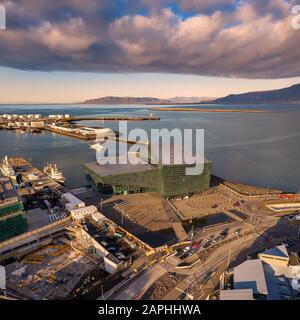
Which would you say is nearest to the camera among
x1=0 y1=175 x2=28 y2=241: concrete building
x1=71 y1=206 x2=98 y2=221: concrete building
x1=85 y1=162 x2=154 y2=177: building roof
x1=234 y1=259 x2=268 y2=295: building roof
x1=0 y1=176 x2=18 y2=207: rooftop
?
x1=234 y1=259 x2=268 y2=295: building roof

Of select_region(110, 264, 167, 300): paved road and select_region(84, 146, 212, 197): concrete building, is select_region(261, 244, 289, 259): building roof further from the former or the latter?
select_region(84, 146, 212, 197): concrete building

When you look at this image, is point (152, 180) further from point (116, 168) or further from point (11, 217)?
point (11, 217)

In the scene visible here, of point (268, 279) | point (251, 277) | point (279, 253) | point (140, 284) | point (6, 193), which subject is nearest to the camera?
point (251, 277)

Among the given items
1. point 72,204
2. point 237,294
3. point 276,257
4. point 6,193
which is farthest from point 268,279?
point 6,193

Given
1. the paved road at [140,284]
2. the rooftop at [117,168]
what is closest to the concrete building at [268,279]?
the paved road at [140,284]

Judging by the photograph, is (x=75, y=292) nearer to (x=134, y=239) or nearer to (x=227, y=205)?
(x=134, y=239)

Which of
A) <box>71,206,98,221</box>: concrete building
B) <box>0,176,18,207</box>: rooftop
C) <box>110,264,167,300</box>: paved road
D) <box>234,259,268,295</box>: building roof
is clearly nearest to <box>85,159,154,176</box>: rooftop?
<box>71,206,98,221</box>: concrete building
